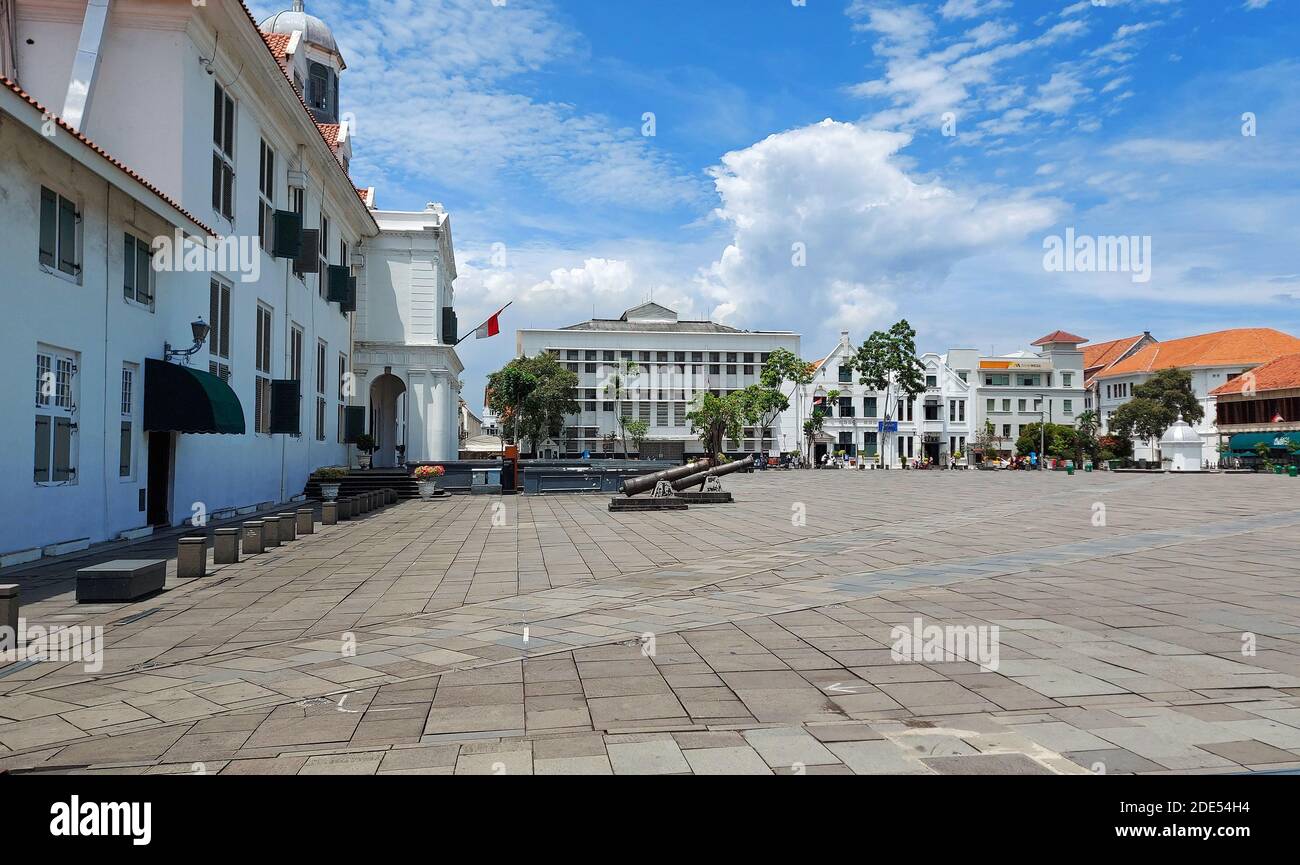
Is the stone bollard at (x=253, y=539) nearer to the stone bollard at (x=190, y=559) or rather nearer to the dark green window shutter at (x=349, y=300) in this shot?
the stone bollard at (x=190, y=559)

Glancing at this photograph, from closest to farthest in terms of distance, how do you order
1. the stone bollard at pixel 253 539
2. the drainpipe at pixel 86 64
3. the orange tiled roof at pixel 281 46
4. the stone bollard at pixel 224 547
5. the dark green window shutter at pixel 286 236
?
the stone bollard at pixel 224 547
the stone bollard at pixel 253 539
the drainpipe at pixel 86 64
the dark green window shutter at pixel 286 236
the orange tiled roof at pixel 281 46

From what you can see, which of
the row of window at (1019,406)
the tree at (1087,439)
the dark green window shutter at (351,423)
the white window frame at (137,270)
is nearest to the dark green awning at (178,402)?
the white window frame at (137,270)

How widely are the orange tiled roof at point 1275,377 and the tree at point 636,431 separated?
5383 cm

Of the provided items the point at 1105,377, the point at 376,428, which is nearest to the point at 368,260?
the point at 376,428

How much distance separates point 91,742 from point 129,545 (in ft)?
38.6

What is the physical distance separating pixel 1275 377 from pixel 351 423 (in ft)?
247

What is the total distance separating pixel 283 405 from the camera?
25.8 metres

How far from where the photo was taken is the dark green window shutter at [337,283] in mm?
33875

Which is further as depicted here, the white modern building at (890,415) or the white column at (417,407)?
the white modern building at (890,415)

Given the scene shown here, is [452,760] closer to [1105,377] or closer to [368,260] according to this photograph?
[368,260]

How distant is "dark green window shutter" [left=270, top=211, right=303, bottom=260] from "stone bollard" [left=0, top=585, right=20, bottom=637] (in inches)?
756

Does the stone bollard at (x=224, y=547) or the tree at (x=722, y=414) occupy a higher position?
the tree at (x=722, y=414)

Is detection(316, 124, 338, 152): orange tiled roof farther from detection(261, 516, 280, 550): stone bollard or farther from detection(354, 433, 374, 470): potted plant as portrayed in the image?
detection(261, 516, 280, 550): stone bollard

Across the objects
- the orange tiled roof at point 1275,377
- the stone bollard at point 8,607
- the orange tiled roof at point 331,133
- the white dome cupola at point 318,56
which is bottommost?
the stone bollard at point 8,607
